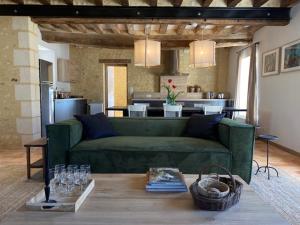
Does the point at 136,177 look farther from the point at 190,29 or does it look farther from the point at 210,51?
the point at 190,29

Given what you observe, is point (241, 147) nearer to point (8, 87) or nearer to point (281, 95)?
point (281, 95)

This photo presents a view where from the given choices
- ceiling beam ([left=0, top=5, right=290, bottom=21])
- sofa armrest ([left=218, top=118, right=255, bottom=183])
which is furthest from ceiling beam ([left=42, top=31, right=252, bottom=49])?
sofa armrest ([left=218, top=118, right=255, bottom=183])

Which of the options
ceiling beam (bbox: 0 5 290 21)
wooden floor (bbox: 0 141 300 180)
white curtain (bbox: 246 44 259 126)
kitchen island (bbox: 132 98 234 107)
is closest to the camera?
wooden floor (bbox: 0 141 300 180)

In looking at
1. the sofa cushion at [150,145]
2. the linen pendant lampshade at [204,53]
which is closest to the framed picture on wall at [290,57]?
the linen pendant lampshade at [204,53]

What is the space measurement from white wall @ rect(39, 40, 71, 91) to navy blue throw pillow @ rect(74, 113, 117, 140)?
155 inches

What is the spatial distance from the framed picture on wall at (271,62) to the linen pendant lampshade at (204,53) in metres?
1.60

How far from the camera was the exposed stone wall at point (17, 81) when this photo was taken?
4.77m

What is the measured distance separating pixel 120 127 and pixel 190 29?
4070 millimetres

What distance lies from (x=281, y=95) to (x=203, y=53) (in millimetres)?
1916

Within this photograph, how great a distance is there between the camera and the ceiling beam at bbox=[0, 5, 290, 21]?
4602 mm

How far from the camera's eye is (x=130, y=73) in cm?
871

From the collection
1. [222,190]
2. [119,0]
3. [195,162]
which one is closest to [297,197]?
[195,162]

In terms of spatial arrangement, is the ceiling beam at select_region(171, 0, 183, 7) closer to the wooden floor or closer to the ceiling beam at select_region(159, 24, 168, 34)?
the ceiling beam at select_region(159, 24, 168, 34)

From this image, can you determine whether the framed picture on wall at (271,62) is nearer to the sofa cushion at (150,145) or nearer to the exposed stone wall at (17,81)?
the sofa cushion at (150,145)
